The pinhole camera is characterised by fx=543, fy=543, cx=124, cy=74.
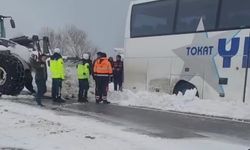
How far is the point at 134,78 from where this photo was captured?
1884 cm

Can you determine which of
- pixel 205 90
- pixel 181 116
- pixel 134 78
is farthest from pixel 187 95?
pixel 134 78

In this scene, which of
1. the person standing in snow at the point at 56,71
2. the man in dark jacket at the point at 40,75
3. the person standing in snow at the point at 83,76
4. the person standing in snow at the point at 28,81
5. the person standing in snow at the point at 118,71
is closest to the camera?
the man in dark jacket at the point at 40,75

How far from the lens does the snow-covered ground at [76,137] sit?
9320mm

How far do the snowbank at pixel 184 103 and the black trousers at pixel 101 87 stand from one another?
0.54m

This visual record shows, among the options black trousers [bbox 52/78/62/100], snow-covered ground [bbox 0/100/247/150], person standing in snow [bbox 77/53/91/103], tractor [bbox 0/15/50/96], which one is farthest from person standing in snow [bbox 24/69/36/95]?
snow-covered ground [bbox 0/100/247/150]

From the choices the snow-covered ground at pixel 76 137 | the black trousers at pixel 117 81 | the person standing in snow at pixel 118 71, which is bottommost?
the snow-covered ground at pixel 76 137

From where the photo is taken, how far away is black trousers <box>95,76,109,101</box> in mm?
18062

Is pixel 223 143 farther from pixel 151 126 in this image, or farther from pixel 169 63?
pixel 169 63

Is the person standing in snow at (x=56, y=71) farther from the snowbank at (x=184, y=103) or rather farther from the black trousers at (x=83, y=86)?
the snowbank at (x=184, y=103)

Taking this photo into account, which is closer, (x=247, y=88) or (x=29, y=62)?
(x=247, y=88)

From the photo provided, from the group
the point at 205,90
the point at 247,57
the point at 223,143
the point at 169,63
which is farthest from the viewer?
the point at 169,63

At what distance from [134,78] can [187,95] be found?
10.5 feet

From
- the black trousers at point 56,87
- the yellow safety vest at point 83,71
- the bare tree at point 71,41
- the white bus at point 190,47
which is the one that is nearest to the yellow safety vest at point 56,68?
the black trousers at point 56,87

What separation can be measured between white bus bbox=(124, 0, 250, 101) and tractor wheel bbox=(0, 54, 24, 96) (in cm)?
378
